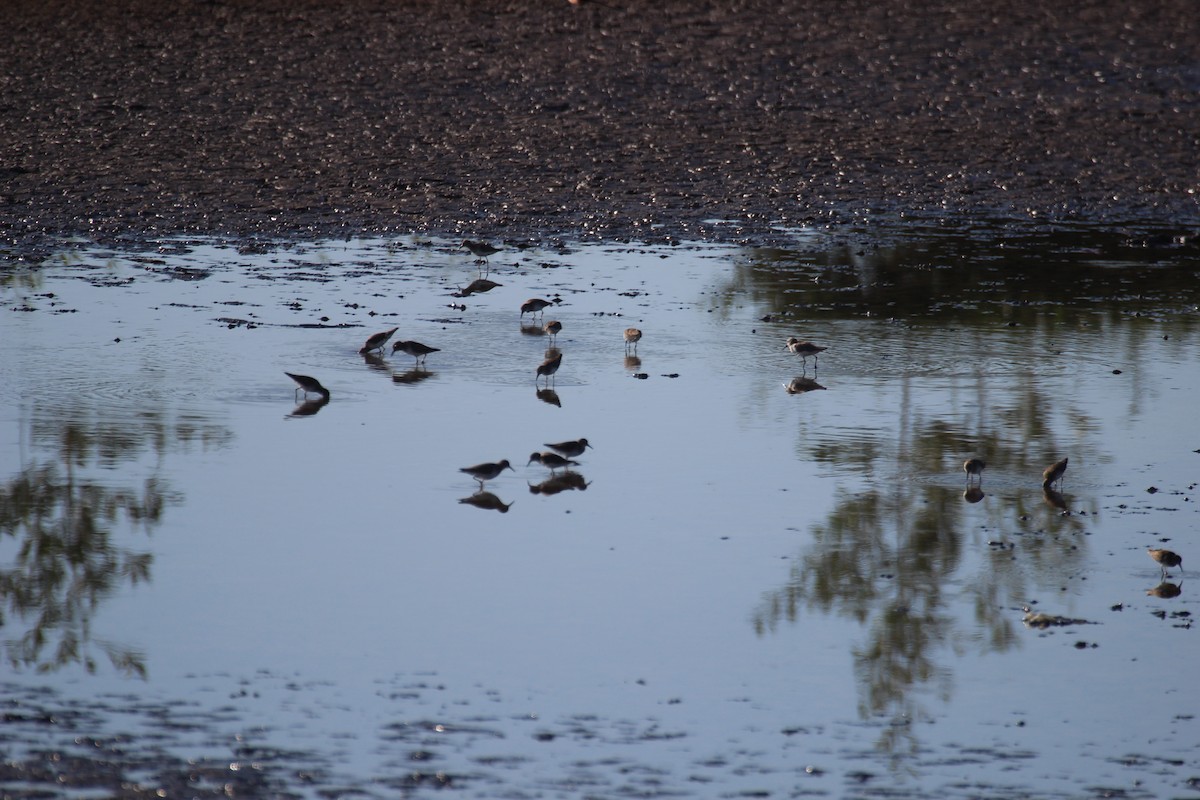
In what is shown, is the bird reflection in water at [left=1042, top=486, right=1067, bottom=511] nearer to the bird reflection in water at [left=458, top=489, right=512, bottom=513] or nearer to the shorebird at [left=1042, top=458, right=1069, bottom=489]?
the shorebird at [left=1042, top=458, right=1069, bottom=489]

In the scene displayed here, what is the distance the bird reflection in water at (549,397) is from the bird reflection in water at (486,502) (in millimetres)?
2317

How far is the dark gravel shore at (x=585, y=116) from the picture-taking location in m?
21.6

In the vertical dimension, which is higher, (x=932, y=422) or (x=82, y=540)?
(x=932, y=422)

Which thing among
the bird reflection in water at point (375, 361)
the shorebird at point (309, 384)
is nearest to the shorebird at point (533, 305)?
the bird reflection in water at point (375, 361)

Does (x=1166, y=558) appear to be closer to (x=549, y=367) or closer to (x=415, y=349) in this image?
(x=549, y=367)

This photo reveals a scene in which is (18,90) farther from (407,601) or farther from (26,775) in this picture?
(26,775)

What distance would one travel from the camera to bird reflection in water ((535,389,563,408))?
517 inches

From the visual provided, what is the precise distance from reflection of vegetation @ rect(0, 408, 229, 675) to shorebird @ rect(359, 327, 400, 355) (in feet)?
8.05

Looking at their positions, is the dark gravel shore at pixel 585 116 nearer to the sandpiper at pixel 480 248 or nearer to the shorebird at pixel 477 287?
the sandpiper at pixel 480 248

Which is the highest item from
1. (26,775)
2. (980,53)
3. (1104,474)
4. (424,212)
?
(980,53)

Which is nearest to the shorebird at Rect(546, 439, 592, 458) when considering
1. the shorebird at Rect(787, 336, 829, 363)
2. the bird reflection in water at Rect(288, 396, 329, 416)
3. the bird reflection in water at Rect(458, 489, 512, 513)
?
the bird reflection in water at Rect(458, 489, 512, 513)

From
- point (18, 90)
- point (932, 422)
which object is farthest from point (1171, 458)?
point (18, 90)

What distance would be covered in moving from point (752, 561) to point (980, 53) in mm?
20879

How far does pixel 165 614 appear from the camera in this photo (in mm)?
8742
